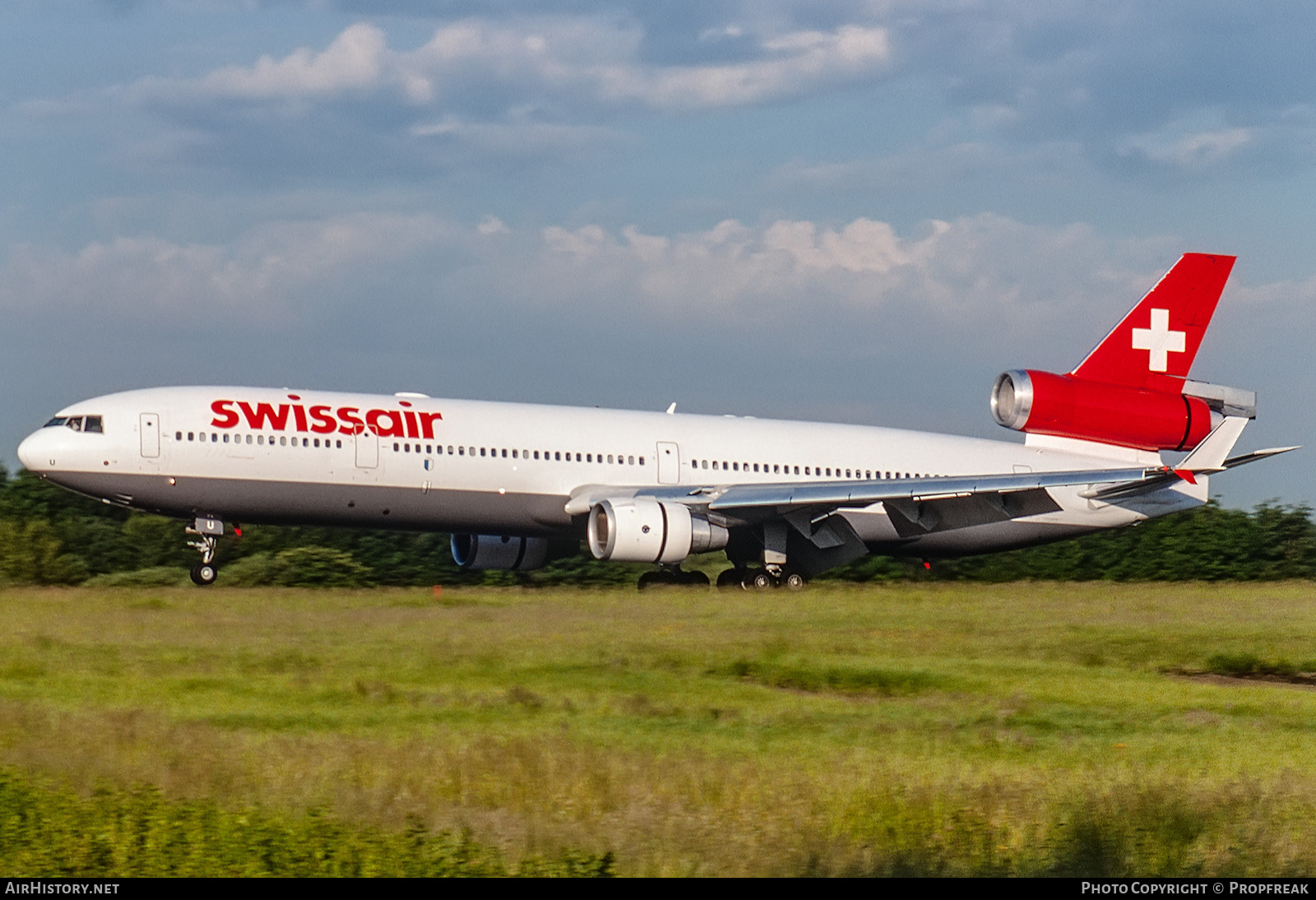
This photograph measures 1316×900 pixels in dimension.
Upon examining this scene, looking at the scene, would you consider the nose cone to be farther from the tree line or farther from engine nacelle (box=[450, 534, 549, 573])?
engine nacelle (box=[450, 534, 549, 573])

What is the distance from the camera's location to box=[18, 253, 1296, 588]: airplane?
27.2 m

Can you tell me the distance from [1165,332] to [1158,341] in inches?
11.1

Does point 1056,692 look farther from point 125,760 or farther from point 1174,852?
point 125,760

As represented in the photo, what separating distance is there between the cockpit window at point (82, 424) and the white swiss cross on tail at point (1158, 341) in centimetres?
2119

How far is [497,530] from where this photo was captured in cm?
2972

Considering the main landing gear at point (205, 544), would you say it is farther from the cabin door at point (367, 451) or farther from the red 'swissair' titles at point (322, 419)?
the cabin door at point (367, 451)

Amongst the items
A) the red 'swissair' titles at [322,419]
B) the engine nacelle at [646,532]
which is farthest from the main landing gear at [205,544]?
the engine nacelle at [646,532]

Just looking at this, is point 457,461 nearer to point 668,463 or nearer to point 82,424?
point 668,463

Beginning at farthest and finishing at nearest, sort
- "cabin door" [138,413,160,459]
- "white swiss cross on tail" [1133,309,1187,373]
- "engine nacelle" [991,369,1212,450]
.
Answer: "white swiss cross on tail" [1133,309,1187,373], "engine nacelle" [991,369,1212,450], "cabin door" [138,413,160,459]

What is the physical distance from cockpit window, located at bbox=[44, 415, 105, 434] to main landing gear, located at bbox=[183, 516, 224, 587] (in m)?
2.35

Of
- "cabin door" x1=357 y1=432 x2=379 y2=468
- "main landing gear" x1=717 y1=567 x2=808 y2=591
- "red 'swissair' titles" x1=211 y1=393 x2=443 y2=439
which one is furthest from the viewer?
"main landing gear" x1=717 y1=567 x2=808 y2=591

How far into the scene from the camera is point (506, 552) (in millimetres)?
32438

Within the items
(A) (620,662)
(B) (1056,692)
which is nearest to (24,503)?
(A) (620,662)

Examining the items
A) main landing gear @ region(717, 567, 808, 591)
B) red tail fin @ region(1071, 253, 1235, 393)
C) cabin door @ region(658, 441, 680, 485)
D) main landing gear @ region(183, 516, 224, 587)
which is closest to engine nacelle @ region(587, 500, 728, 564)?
cabin door @ region(658, 441, 680, 485)
